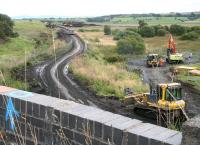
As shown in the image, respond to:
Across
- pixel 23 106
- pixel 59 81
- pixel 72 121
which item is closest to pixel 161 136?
pixel 72 121

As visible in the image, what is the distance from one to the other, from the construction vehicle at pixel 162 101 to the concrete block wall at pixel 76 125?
45.5ft

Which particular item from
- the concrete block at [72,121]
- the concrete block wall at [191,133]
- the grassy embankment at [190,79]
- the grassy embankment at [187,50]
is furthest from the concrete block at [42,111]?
the grassy embankment at [187,50]

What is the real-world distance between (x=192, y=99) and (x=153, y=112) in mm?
7735

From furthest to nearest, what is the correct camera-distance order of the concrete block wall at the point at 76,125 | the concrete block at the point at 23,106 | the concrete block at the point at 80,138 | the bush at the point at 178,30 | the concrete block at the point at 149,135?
1. the bush at the point at 178,30
2. the concrete block at the point at 23,106
3. the concrete block at the point at 80,138
4. the concrete block wall at the point at 76,125
5. the concrete block at the point at 149,135

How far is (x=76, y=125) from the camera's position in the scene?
6.33 meters

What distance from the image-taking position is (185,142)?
4605 millimetres

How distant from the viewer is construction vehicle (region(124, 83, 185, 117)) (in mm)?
21344

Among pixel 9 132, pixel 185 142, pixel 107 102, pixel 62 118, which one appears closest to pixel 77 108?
pixel 62 118

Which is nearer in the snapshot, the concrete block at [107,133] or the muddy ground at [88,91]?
the concrete block at [107,133]

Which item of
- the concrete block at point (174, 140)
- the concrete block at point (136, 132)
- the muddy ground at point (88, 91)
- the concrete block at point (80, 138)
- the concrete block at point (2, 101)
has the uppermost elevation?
the concrete block at point (174, 140)

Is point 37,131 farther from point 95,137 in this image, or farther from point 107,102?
point 107,102

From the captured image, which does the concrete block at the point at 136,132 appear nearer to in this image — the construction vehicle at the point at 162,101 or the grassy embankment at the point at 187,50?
the construction vehicle at the point at 162,101

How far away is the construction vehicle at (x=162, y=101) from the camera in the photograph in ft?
70.0

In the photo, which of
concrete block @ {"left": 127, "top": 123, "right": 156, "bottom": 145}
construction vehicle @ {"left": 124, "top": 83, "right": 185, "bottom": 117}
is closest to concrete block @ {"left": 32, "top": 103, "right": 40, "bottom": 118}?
concrete block @ {"left": 127, "top": 123, "right": 156, "bottom": 145}
